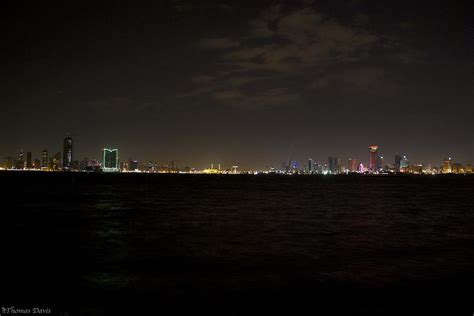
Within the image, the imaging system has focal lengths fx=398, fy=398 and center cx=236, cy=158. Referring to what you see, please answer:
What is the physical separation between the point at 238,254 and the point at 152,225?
1459 cm

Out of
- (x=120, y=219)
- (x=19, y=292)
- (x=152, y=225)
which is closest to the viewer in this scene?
(x=19, y=292)

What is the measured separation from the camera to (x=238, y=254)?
22.2m

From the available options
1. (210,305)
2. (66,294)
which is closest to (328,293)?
(210,305)

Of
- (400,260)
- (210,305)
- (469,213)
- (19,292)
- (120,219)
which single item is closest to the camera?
(210,305)

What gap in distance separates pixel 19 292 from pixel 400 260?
701 inches

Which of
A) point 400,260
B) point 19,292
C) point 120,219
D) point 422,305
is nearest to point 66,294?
point 19,292

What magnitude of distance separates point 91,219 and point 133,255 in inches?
784

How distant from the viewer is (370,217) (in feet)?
136

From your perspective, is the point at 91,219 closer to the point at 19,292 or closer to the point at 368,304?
the point at 19,292

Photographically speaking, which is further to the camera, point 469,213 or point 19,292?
point 469,213

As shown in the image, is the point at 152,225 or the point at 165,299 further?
the point at 152,225

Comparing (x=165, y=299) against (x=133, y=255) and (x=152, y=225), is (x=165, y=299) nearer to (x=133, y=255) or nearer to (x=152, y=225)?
(x=133, y=255)

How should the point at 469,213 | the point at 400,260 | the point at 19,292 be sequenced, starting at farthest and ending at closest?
the point at 469,213 < the point at 400,260 < the point at 19,292

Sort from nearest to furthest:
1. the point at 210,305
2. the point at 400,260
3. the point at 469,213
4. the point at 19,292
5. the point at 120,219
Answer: the point at 210,305 → the point at 19,292 → the point at 400,260 → the point at 120,219 → the point at 469,213
